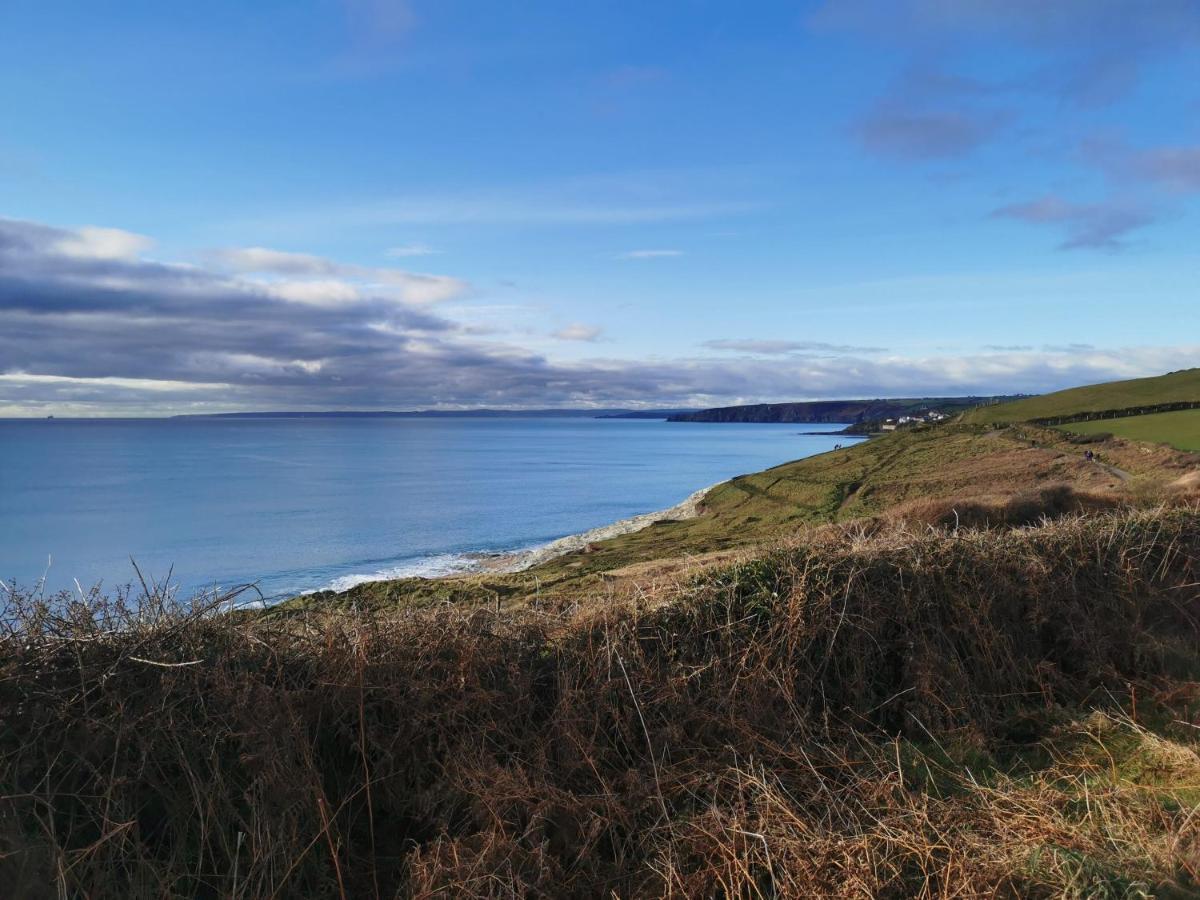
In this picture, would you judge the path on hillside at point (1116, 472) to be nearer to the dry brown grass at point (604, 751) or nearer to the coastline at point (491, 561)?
the coastline at point (491, 561)

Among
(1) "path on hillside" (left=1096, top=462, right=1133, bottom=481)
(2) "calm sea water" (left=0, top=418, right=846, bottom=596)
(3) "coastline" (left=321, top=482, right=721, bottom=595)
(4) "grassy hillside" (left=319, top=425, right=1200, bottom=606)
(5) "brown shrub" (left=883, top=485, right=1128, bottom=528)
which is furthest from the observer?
(2) "calm sea water" (left=0, top=418, right=846, bottom=596)

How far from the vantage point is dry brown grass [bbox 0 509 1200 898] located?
518 centimetres

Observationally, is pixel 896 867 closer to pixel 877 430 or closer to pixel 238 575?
pixel 238 575

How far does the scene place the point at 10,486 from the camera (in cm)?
8019

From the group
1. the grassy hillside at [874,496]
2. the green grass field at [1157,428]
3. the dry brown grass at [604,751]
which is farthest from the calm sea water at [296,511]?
the green grass field at [1157,428]

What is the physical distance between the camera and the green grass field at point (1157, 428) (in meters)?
42.6

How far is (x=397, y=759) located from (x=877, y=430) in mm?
167146

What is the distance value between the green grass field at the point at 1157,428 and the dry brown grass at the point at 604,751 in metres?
40.6

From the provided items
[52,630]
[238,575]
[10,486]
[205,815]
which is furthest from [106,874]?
[10,486]

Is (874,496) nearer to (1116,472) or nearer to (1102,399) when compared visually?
(1116,472)

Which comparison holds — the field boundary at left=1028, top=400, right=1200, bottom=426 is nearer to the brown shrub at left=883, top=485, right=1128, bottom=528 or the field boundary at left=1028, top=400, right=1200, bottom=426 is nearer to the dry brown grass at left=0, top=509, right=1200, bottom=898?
the brown shrub at left=883, top=485, right=1128, bottom=528

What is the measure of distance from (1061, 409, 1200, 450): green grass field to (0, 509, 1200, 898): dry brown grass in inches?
1599

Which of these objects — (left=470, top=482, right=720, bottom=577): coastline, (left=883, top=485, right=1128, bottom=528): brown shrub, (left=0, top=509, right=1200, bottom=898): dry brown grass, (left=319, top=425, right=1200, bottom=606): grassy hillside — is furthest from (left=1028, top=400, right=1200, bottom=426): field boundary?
(left=0, top=509, right=1200, bottom=898): dry brown grass

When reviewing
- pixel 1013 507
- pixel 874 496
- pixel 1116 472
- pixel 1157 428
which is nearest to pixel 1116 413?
pixel 1157 428
